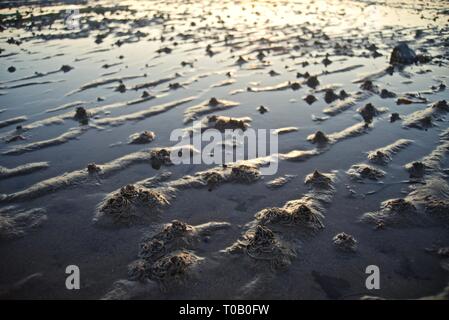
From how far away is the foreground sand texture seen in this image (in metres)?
5.88

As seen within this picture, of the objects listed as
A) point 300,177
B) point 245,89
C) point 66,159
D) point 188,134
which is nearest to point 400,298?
point 300,177

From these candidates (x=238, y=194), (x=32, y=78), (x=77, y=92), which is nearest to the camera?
(x=238, y=194)

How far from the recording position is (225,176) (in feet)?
27.8

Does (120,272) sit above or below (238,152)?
below

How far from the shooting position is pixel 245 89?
13961 mm

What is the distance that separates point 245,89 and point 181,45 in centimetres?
828

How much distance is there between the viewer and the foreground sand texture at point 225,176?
19.3 feet
